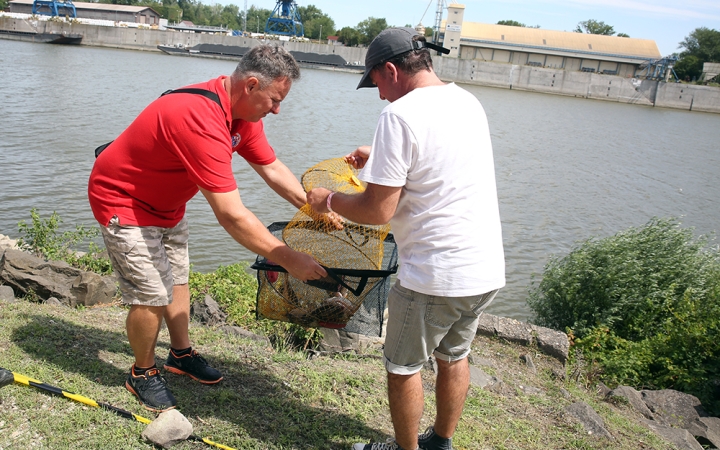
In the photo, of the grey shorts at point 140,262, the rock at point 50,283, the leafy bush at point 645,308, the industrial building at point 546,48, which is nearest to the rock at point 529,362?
the leafy bush at point 645,308

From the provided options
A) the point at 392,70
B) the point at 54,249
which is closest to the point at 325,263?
the point at 392,70

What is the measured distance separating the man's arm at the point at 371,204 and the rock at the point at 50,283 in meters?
3.84

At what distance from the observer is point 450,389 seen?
117 inches

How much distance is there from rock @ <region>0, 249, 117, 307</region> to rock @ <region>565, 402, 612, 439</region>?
4.47 meters

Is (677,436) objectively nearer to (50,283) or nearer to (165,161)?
(165,161)

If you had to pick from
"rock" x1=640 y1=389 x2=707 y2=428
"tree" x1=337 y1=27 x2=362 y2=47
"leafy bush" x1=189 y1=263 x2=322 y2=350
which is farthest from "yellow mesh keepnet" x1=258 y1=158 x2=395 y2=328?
"tree" x1=337 y1=27 x2=362 y2=47

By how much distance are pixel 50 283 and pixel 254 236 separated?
12.5ft

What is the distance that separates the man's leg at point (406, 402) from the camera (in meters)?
2.85

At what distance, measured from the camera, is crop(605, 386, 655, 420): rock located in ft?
16.1

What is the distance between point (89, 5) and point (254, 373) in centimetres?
11229

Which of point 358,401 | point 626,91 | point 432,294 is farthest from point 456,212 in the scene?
point 626,91

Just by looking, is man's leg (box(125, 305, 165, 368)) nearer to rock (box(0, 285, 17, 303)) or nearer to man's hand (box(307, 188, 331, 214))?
man's hand (box(307, 188, 331, 214))

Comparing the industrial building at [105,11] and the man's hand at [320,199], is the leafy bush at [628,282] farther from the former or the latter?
the industrial building at [105,11]

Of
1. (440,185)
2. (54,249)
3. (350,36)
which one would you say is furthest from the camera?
(350,36)
